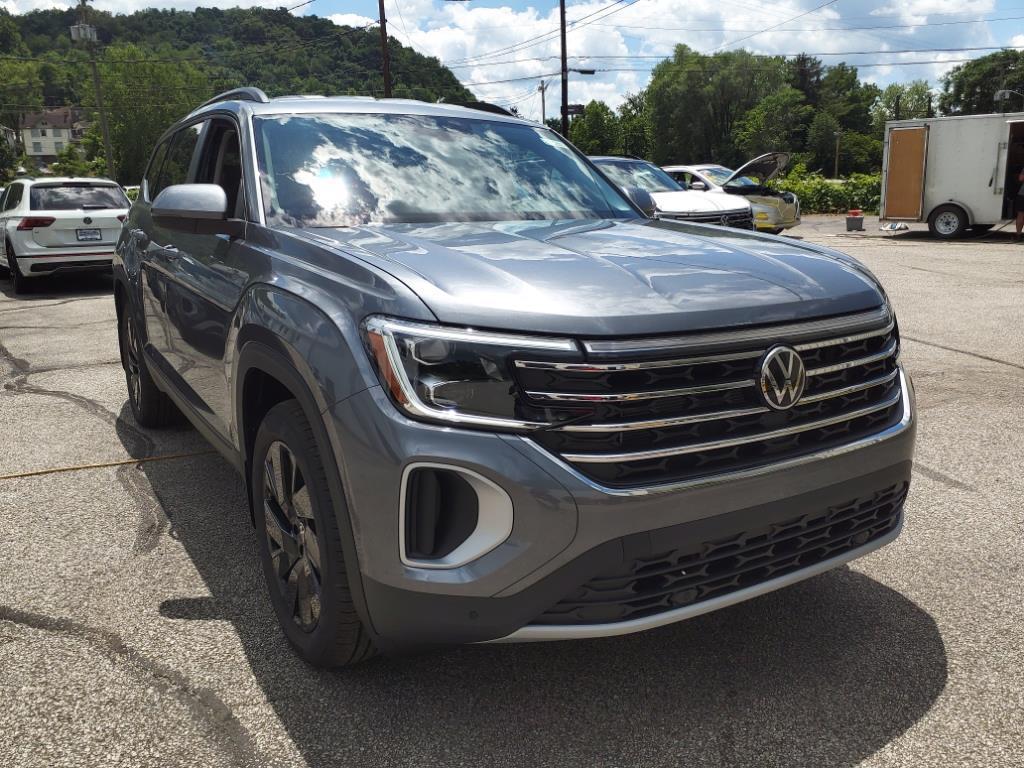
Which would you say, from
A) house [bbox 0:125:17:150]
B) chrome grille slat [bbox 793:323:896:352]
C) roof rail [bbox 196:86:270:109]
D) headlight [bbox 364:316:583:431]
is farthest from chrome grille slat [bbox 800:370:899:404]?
house [bbox 0:125:17:150]

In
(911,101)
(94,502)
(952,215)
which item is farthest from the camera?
(911,101)

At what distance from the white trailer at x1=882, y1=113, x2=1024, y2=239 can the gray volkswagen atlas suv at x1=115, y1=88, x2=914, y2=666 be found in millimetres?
17833

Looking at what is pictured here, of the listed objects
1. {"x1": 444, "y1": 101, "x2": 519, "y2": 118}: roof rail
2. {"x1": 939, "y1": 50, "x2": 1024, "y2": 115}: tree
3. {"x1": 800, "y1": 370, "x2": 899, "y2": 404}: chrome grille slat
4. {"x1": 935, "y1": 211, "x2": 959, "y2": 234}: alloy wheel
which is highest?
{"x1": 939, "y1": 50, "x2": 1024, "y2": 115}: tree

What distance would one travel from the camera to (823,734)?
2406mm

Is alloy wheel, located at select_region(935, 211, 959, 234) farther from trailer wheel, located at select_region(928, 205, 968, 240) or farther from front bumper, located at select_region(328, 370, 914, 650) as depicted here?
front bumper, located at select_region(328, 370, 914, 650)

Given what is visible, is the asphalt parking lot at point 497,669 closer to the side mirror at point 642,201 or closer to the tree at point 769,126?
the side mirror at point 642,201

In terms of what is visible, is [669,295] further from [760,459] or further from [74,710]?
[74,710]

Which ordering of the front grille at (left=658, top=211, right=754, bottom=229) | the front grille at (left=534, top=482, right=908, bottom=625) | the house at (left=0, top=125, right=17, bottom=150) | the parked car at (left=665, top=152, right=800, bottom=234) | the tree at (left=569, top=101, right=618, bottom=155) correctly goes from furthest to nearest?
the tree at (left=569, top=101, right=618, bottom=155)
the house at (left=0, top=125, right=17, bottom=150)
the parked car at (left=665, top=152, right=800, bottom=234)
the front grille at (left=658, top=211, right=754, bottom=229)
the front grille at (left=534, top=482, right=908, bottom=625)

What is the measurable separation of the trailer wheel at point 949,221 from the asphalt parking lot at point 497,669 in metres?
16.4

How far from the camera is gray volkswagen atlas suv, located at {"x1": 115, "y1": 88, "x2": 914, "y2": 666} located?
2121 millimetres

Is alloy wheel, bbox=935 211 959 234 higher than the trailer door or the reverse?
the reverse

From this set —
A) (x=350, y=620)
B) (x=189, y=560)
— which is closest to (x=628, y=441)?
(x=350, y=620)

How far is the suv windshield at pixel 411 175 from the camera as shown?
3.24 meters

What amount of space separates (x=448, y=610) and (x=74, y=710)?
1.21 meters
